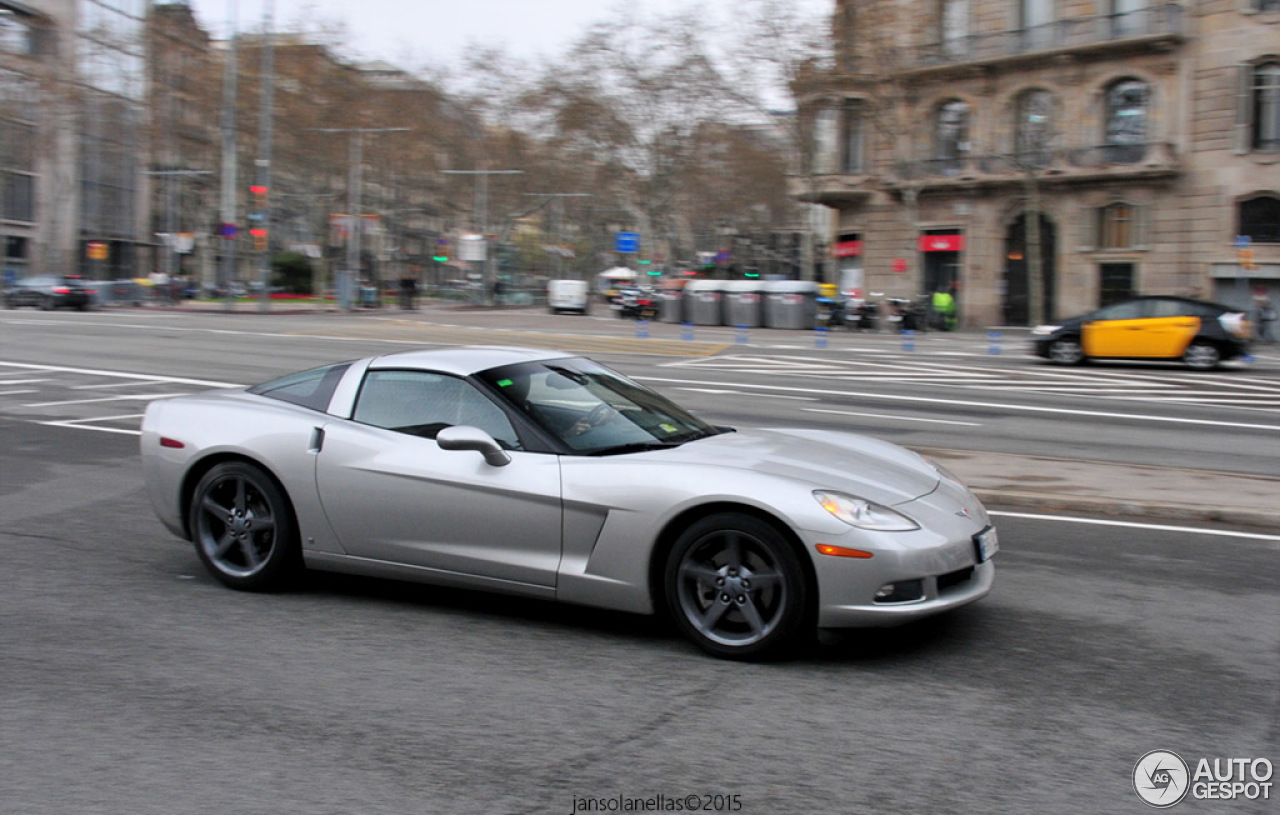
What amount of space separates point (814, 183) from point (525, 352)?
48.8m

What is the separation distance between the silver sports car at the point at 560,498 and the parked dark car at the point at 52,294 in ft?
149

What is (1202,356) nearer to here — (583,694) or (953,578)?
(953,578)

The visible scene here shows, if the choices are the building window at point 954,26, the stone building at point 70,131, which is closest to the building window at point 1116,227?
the building window at point 954,26

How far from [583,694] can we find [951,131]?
48477 millimetres

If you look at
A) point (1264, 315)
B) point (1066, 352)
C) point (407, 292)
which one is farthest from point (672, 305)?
point (1066, 352)

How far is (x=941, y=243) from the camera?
50156mm

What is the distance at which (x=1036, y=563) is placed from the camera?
23.4 ft

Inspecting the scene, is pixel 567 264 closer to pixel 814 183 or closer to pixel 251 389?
pixel 814 183

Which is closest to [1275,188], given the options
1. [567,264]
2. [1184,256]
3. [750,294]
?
[1184,256]

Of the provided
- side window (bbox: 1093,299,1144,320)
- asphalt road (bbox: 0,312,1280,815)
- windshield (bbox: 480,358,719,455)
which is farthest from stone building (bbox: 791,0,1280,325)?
windshield (bbox: 480,358,719,455)

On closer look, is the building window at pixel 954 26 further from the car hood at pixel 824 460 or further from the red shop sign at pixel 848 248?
the car hood at pixel 824 460

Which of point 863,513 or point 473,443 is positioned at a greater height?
point 473,443

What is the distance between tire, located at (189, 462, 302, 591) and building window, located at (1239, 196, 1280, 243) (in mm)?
41770

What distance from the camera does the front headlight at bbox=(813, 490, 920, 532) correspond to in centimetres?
509
